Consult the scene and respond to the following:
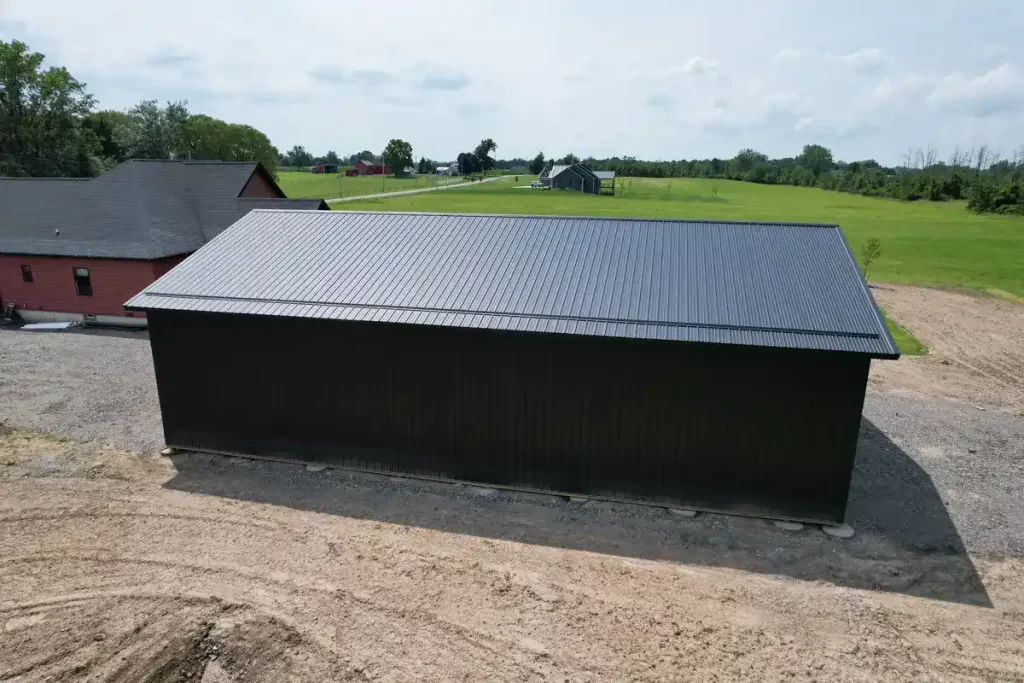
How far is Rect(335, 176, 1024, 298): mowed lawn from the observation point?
35.8m

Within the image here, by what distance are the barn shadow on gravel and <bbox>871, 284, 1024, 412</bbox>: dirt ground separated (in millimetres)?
6407

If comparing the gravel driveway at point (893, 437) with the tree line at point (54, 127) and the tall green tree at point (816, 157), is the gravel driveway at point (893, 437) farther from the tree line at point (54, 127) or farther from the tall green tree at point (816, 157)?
the tall green tree at point (816, 157)

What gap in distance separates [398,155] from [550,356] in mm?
133075

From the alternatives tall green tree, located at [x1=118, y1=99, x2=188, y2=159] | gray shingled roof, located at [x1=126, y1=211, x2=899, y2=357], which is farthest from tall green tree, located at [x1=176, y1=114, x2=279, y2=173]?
gray shingled roof, located at [x1=126, y1=211, x2=899, y2=357]

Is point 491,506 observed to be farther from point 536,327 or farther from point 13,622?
point 13,622

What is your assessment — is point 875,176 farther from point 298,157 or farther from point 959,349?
point 298,157

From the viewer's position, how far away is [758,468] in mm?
11023

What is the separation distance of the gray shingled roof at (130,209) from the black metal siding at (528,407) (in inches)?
530

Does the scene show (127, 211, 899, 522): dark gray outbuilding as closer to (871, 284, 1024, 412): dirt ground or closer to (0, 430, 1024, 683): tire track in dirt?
(0, 430, 1024, 683): tire track in dirt

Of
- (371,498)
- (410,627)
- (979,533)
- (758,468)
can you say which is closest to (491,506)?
(371,498)

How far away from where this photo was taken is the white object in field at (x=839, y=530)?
10.7 m

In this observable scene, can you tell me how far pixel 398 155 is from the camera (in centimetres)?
13575

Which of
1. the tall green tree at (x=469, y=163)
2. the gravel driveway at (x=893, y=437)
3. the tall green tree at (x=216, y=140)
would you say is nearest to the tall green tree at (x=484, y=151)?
the tall green tree at (x=469, y=163)

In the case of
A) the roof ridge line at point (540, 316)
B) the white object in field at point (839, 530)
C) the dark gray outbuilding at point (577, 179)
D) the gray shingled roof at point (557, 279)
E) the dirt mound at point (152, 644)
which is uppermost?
the dark gray outbuilding at point (577, 179)
